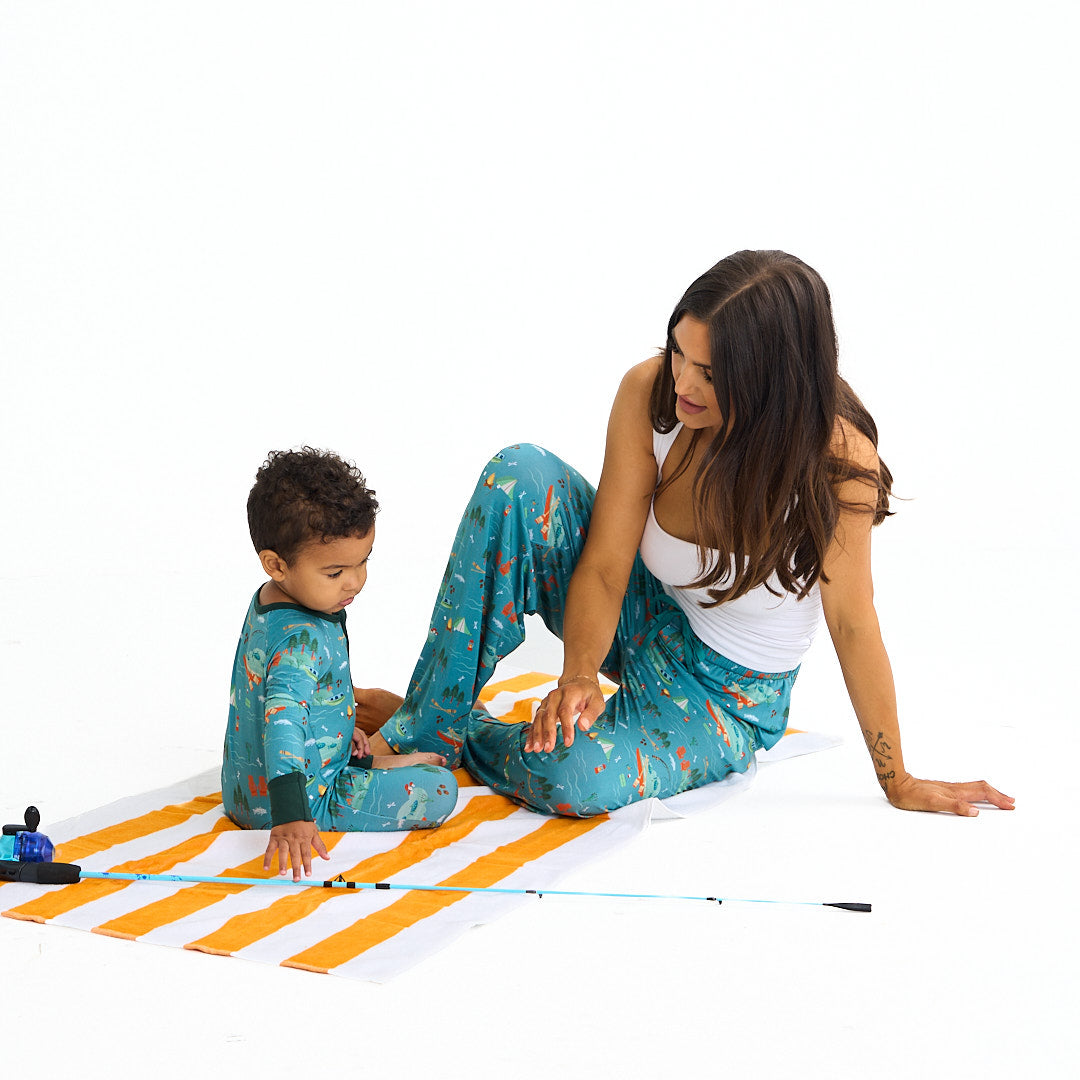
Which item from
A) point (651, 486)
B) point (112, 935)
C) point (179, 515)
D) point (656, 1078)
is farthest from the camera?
point (179, 515)

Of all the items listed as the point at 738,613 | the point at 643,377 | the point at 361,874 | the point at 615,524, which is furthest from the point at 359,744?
the point at 643,377

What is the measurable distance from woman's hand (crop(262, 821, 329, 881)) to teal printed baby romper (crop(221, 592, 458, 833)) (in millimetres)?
113

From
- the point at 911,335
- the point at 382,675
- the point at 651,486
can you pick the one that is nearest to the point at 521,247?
the point at 911,335

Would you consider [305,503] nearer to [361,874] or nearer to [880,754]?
[361,874]

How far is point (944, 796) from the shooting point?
2.34 meters

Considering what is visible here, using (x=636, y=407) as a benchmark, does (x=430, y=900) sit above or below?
below

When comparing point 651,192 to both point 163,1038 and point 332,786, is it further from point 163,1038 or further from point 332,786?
point 163,1038

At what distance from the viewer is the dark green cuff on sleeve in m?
1.96

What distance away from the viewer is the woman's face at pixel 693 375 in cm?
208

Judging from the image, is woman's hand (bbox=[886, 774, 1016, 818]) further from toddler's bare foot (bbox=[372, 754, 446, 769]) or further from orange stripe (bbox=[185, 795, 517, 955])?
toddler's bare foot (bbox=[372, 754, 446, 769])

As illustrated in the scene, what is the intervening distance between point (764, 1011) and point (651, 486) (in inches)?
38.0

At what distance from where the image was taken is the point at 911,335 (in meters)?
4.57

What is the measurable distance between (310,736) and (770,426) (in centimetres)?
85

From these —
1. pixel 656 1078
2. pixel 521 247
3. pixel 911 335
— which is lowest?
pixel 656 1078
